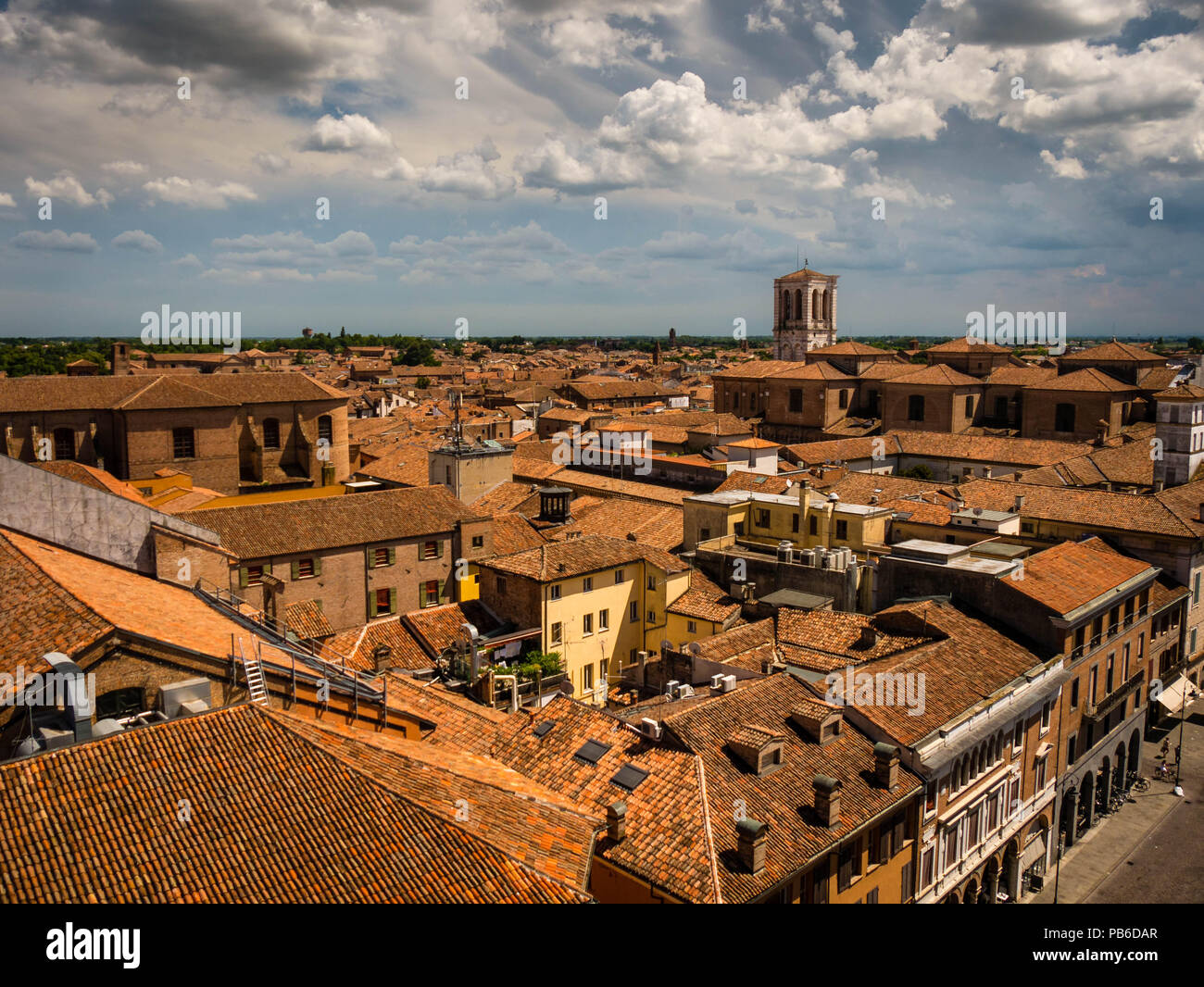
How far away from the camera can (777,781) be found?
17781 mm

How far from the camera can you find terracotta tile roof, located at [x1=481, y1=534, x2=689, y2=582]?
95.0 ft

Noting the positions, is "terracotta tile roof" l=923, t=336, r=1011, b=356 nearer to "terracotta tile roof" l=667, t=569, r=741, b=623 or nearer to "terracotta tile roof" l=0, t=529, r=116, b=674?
"terracotta tile roof" l=667, t=569, r=741, b=623

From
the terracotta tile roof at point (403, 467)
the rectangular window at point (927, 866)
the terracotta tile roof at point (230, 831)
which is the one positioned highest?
the terracotta tile roof at point (403, 467)

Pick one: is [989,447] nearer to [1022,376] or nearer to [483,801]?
[1022,376]

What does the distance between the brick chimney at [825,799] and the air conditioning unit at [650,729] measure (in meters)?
3.05

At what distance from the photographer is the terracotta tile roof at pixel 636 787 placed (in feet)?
50.4

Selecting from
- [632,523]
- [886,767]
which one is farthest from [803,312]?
[886,767]

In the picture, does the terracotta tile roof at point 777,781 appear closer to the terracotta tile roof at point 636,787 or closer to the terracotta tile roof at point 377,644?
the terracotta tile roof at point 636,787

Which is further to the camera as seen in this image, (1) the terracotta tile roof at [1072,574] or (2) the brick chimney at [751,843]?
(1) the terracotta tile roof at [1072,574]

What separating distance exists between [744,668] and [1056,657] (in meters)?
9.04

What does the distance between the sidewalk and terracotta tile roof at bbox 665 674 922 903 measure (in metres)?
9.65

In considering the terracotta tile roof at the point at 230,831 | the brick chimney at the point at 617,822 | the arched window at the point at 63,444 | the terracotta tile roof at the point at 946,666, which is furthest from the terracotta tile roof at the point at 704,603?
the arched window at the point at 63,444
